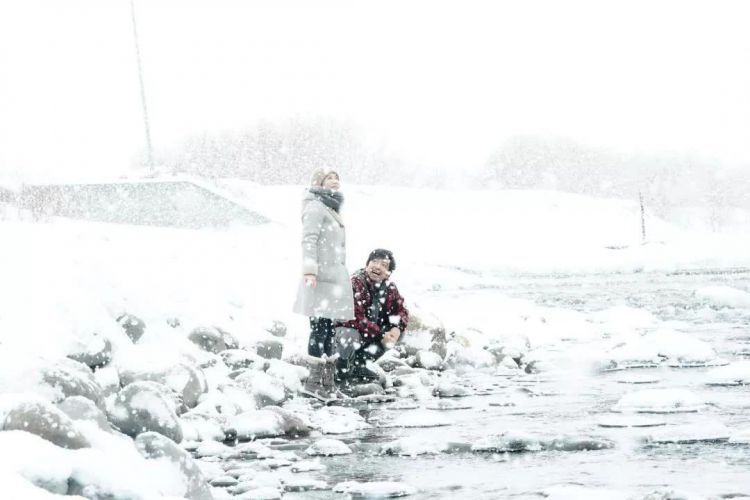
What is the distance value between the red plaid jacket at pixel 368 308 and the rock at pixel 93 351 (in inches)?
91.3

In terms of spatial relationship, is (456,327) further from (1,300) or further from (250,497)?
(250,497)

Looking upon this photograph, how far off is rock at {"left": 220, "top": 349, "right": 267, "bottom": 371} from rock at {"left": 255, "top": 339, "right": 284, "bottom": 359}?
351mm

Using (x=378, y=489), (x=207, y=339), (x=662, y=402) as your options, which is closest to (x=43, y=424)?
(x=378, y=489)

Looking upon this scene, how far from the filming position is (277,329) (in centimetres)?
783

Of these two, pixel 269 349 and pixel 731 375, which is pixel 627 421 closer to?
pixel 731 375

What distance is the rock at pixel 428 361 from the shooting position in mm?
7586

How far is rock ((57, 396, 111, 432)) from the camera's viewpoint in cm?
371

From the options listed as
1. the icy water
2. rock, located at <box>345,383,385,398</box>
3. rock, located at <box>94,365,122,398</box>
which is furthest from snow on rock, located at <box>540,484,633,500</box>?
rock, located at <box>345,383,385,398</box>

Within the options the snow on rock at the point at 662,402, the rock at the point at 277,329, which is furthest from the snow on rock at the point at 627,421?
the rock at the point at 277,329

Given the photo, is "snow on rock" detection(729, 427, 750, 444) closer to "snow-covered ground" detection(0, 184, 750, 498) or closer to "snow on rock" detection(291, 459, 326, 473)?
"snow-covered ground" detection(0, 184, 750, 498)

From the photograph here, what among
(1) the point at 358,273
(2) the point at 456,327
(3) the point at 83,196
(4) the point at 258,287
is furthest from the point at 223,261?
(3) the point at 83,196

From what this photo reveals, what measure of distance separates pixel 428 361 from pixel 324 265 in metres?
1.49

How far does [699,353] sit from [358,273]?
9.83 ft

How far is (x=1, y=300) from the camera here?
4.88 meters
